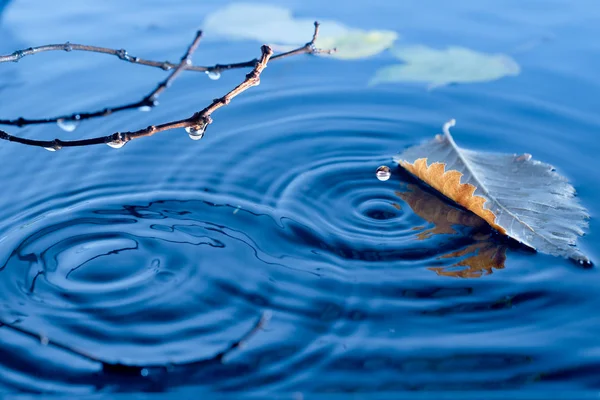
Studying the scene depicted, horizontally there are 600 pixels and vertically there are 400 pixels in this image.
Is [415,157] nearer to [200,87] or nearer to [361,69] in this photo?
[361,69]

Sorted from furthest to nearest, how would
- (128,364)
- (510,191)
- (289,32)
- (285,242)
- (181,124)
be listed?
(289,32), (510,191), (285,242), (128,364), (181,124)

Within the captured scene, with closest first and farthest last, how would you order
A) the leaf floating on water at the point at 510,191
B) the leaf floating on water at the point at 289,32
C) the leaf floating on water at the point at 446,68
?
the leaf floating on water at the point at 510,191, the leaf floating on water at the point at 446,68, the leaf floating on water at the point at 289,32

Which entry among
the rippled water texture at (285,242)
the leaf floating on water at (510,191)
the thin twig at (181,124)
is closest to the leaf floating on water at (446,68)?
the rippled water texture at (285,242)

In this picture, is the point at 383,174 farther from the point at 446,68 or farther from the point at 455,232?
the point at 446,68

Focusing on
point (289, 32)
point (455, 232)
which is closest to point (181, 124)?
point (455, 232)

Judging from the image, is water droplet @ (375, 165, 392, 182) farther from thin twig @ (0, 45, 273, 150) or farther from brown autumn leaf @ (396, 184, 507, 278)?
thin twig @ (0, 45, 273, 150)

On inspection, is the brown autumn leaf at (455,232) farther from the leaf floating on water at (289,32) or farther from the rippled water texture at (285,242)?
the leaf floating on water at (289,32)

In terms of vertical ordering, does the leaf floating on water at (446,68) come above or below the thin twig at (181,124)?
above
